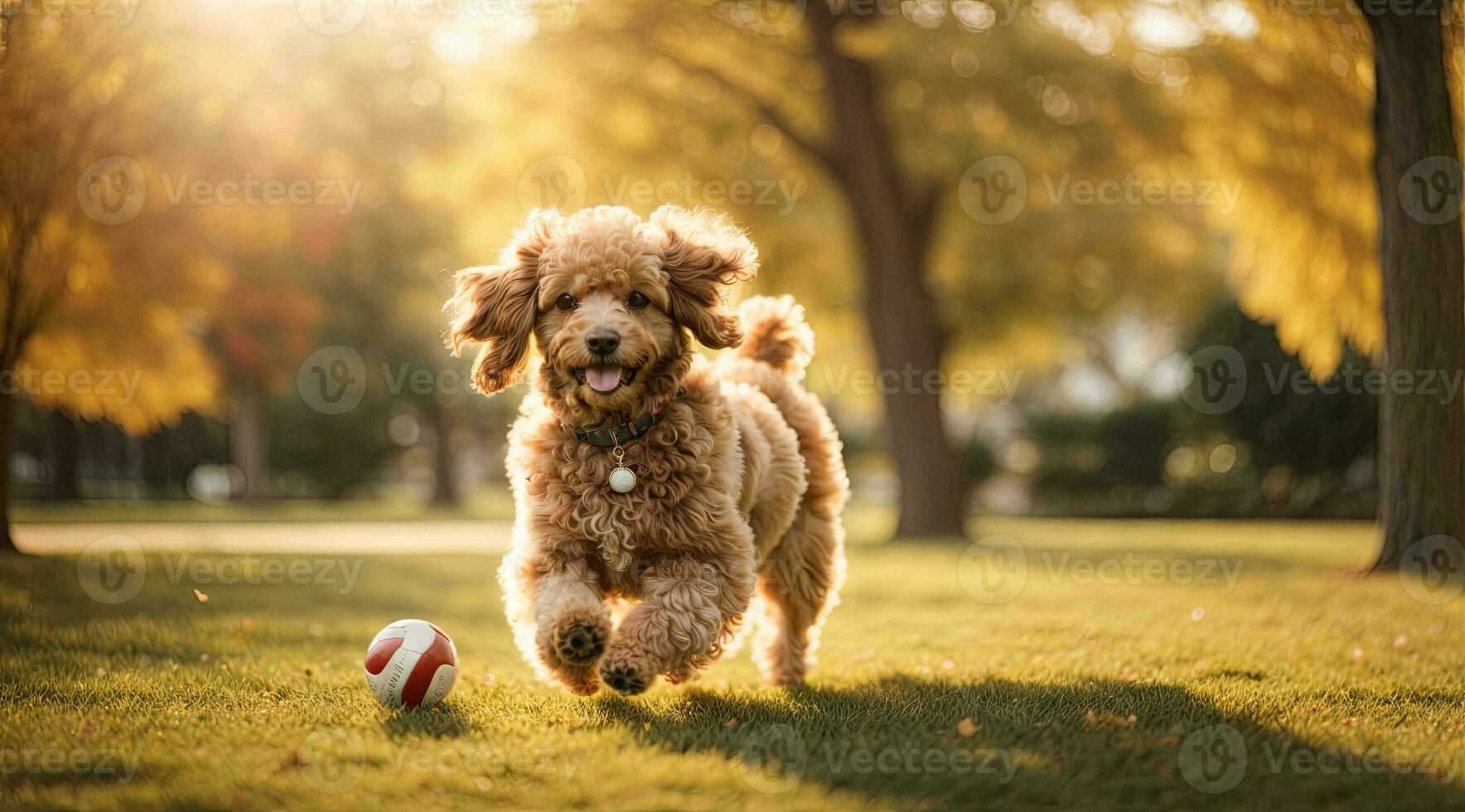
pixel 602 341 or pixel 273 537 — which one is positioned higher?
pixel 602 341

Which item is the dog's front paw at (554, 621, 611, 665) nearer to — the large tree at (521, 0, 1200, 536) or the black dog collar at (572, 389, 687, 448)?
the black dog collar at (572, 389, 687, 448)

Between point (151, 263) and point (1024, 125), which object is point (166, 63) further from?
point (1024, 125)

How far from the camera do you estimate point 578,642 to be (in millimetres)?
4012

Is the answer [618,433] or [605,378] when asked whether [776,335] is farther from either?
[605,378]

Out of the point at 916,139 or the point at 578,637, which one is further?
the point at 916,139

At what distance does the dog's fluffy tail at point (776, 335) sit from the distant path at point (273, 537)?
7.86 meters

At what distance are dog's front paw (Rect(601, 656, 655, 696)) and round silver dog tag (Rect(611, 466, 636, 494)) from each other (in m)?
0.66

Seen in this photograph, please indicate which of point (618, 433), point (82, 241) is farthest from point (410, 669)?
point (82, 241)

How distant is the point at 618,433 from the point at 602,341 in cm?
43

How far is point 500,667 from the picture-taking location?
5.93 meters

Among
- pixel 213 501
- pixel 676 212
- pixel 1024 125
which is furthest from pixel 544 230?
pixel 213 501

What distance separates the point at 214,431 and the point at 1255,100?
2566 cm

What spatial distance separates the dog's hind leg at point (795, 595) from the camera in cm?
549

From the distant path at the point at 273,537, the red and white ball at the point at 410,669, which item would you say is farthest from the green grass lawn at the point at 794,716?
the distant path at the point at 273,537
